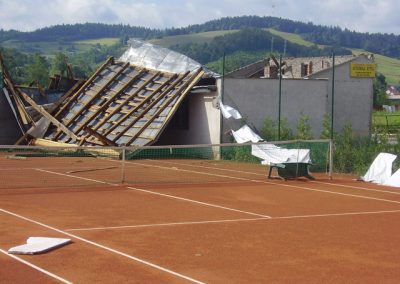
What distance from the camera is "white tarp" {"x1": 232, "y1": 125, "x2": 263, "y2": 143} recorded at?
88.8 feet

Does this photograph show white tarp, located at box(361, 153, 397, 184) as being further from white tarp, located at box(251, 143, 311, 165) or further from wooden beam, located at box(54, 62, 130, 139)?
wooden beam, located at box(54, 62, 130, 139)

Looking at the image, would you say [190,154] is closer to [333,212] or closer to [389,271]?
[333,212]

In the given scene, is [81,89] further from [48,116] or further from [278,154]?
[278,154]

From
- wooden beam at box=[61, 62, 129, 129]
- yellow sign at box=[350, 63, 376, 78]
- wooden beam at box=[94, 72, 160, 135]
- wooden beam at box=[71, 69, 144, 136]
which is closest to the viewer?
wooden beam at box=[94, 72, 160, 135]

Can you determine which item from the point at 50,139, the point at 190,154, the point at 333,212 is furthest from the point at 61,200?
the point at 50,139

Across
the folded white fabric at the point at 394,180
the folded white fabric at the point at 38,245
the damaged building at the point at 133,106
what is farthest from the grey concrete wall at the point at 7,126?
the folded white fabric at the point at 38,245

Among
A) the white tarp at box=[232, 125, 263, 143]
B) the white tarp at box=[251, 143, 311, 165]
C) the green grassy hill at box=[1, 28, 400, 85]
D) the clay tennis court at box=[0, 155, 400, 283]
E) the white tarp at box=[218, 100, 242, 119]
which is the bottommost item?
the clay tennis court at box=[0, 155, 400, 283]

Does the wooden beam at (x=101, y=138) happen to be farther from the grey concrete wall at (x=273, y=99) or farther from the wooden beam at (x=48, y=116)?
the grey concrete wall at (x=273, y=99)

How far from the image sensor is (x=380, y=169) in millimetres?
21000

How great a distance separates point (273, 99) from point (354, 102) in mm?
6194

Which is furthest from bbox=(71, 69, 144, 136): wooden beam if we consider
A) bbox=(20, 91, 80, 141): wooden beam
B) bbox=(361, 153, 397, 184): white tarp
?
bbox=(361, 153, 397, 184): white tarp

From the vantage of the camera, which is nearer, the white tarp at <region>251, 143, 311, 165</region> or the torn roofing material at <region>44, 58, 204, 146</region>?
the white tarp at <region>251, 143, 311, 165</region>

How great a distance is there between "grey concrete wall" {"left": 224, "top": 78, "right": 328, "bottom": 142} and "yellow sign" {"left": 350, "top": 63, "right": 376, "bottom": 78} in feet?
13.5

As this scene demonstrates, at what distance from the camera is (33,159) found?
26969 millimetres
